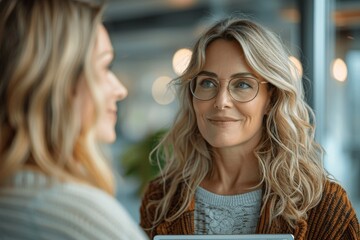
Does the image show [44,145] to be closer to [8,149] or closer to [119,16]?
[8,149]

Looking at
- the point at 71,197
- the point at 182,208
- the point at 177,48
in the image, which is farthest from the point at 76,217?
the point at 177,48

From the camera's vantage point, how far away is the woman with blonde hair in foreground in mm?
1174

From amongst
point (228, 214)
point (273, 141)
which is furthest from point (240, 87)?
point (228, 214)

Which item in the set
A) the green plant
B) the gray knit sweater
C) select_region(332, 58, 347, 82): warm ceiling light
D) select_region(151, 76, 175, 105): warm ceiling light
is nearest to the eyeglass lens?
the gray knit sweater

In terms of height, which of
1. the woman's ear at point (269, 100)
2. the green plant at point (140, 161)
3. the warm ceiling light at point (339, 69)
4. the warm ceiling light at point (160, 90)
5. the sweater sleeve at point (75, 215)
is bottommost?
the sweater sleeve at point (75, 215)

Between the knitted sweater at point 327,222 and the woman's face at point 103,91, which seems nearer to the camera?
the woman's face at point 103,91

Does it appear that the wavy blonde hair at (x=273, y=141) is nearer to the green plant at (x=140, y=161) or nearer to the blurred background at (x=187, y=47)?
the blurred background at (x=187, y=47)

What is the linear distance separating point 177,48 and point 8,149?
5212mm

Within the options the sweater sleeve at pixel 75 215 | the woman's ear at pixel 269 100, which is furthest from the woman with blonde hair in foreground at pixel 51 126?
the woman's ear at pixel 269 100

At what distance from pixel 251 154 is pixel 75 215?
3.30 feet

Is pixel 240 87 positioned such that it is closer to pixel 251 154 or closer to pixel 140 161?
pixel 251 154

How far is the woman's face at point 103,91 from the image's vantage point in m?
1.29

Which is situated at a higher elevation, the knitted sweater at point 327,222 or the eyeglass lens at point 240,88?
the eyeglass lens at point 240,88

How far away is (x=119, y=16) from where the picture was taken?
689 cm
